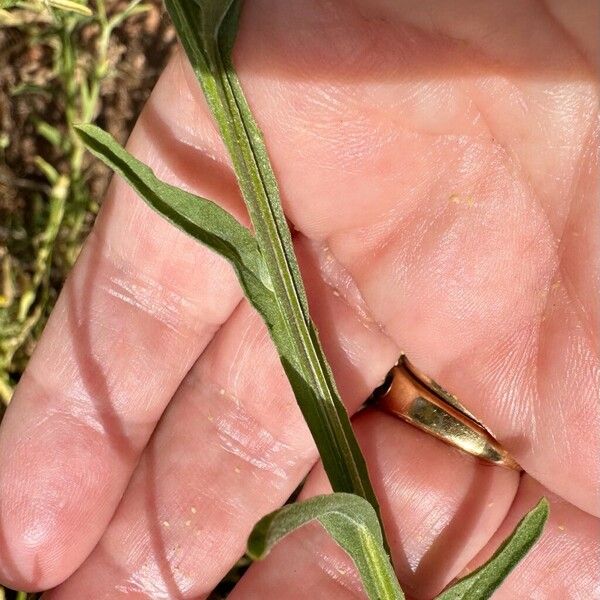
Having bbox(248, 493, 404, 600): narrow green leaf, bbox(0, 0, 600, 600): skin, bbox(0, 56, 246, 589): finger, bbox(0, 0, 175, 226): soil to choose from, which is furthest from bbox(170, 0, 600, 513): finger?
bbox(0, 0, 175, 226): soil

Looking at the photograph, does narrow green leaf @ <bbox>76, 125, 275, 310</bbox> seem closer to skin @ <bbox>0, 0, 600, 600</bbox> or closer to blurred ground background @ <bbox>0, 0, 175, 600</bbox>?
skin @ <bbox>0, 0, 600, 600</bbox>

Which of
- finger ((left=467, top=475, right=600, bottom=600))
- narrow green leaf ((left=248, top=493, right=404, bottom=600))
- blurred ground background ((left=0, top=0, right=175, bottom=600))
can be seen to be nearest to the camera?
narrow green leaf ((left=248, top=493, right=404, bottom=600))

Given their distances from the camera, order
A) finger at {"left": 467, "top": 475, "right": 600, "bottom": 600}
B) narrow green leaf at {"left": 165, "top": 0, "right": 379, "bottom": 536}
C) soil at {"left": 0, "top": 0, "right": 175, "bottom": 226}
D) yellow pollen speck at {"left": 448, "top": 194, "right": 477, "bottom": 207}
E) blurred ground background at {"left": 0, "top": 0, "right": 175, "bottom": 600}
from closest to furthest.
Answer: narrow green leaf at {"left": 165, "top": 0, "right": 379, "bottom": 536} < yellow pollen speck at {"left": 448, "top": 194, "right": 477, "bottom": 207} < finger at {"left": 467, "top": 475, "right": 600, "bottom": 600} < blurred ground background at {"left": 0, "top": 0, "right": 175, "bottom": 600} < soil at {"left": 0, "top": 0, "right": 175, "bottom": 226}

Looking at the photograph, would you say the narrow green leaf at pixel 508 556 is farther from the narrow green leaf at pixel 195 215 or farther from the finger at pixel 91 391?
the finger at pixel 91 391

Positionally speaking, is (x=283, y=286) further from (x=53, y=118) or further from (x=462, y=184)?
(x=53, y=118)

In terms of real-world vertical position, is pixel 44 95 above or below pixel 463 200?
below

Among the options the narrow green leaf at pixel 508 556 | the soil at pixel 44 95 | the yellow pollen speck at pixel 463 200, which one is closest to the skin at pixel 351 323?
the yellow pollen speck at pixel 463 200

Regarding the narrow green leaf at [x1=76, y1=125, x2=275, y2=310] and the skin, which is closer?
the narrow green leaf at [x1=76, y1=125, x2=275, y2=310]

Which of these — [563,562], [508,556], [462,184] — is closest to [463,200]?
[462,184]
